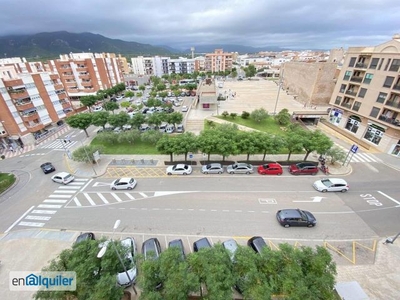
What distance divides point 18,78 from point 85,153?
2654cm

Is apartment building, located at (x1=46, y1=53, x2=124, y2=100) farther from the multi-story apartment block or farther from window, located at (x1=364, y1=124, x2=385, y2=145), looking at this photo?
the multi-story apartment block

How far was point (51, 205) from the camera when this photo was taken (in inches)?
806

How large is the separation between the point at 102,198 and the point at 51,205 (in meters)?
5.52

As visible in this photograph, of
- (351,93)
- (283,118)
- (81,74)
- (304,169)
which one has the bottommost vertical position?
(304,169)

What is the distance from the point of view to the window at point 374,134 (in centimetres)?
2962

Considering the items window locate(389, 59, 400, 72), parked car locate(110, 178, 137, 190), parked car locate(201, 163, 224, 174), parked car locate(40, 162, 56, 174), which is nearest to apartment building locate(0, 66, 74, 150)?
parked car locate(40, 162, 56, 174)

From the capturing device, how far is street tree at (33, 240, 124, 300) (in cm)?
935

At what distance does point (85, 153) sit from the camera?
26156mm

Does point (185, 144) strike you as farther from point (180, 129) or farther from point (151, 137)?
point (180, 129)

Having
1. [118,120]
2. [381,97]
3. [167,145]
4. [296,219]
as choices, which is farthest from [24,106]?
[381,97]

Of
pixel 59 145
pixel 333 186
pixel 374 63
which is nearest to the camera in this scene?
pixel 333 186

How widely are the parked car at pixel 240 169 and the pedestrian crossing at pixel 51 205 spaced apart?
19768 millimetres

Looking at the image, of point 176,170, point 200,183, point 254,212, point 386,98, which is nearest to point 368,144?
point 386,98

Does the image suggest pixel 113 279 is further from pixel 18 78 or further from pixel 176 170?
pixel 18 78
